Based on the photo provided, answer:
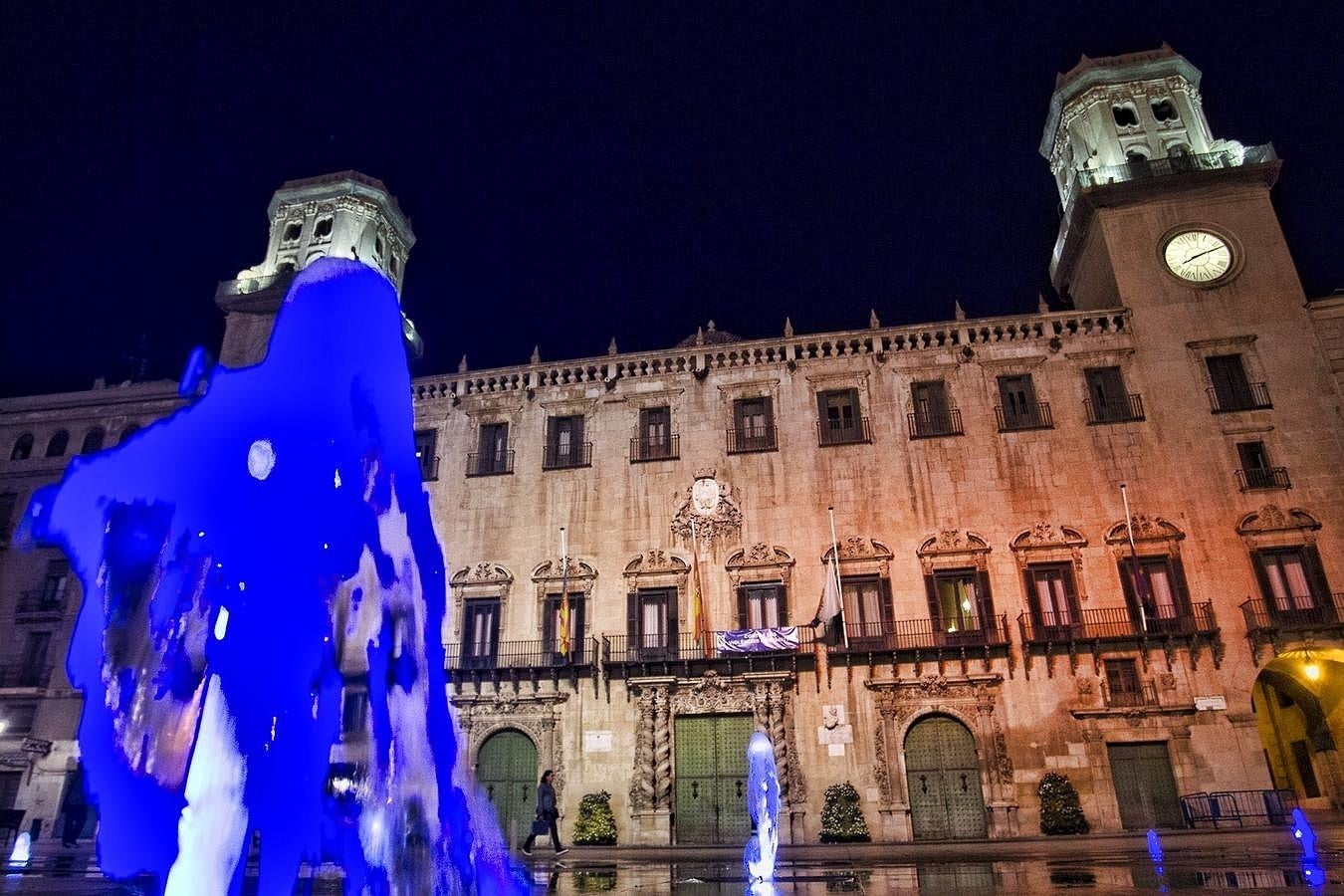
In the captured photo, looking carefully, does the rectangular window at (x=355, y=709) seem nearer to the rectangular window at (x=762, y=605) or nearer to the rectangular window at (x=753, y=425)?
the rectangular window at (x=762, y=605)

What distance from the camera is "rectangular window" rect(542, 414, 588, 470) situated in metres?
29.8

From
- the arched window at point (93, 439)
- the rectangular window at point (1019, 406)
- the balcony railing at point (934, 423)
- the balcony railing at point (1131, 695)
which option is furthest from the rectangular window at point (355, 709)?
the rectangular window at point (1019, 406)

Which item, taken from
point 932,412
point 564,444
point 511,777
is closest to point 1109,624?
point 932,412

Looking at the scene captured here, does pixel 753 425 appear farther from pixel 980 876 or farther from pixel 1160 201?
pixel 980 876

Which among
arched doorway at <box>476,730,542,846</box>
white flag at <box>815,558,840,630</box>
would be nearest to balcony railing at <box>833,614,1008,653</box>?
white flag at <box>815,558,840,630</box>

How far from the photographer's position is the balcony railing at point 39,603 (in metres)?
32.0

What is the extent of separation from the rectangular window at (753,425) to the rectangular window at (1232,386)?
46.7 feet

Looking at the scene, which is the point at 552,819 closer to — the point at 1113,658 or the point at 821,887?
the point at 821,887

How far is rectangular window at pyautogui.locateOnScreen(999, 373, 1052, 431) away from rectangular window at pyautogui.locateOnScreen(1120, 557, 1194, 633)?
204 inches

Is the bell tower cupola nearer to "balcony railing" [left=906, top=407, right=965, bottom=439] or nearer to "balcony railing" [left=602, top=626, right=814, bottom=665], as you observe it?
"balcony railing" [left=602, top=626, right=814, bottom=665]

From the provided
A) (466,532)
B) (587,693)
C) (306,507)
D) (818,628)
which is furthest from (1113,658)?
(306,507)

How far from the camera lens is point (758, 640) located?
25.5 meters

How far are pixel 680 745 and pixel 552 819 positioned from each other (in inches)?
304

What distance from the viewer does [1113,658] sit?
2427cm
